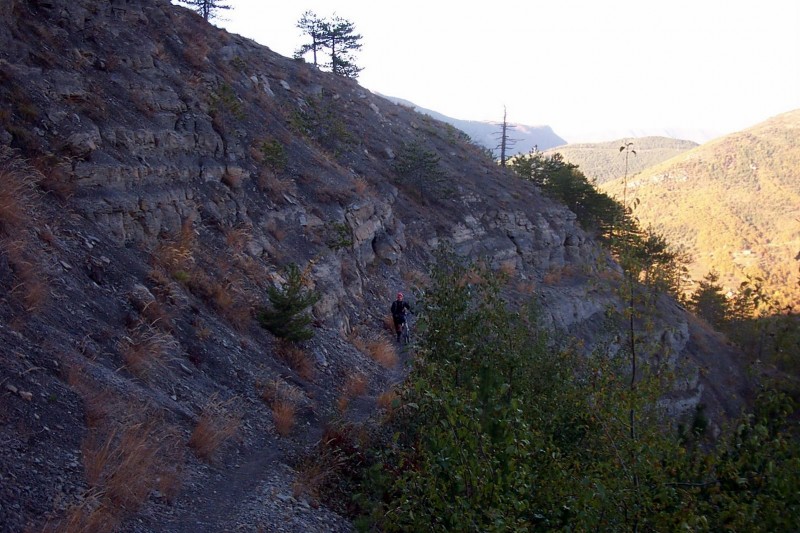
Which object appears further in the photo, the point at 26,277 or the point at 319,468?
Result: the point at 319,468

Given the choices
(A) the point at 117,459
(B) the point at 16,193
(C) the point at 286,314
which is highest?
(B) the point at 16,193

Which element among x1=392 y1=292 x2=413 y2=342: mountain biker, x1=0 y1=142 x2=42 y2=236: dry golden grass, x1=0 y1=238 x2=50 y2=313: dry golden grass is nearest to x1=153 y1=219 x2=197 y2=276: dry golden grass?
x1=0 y1=142 x2=42 y2=236: dry golden grass

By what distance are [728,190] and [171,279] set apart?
408 ft

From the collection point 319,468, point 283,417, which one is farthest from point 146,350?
point 319,468

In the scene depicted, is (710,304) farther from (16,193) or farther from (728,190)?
(728,190)

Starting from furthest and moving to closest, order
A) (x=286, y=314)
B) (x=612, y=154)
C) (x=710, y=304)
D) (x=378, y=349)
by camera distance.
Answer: (x=612, y=154) → (x=710, y=304) → (x=378, y=349) → (x=286, y=314)

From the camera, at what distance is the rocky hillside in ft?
15.8

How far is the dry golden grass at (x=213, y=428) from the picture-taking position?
5.86m

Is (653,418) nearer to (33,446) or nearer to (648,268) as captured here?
(648,268)

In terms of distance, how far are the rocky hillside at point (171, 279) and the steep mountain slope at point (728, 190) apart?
69848mm

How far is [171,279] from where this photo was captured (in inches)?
348

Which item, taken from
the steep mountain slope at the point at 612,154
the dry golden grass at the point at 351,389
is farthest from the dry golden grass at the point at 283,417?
the steep mountain slope at the point at 612,154

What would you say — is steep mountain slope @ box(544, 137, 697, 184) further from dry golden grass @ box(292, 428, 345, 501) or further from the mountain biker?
dry golden grass @ box(292, 428, 345, 501)

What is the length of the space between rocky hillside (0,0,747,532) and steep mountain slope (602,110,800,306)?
6985 centimetres
